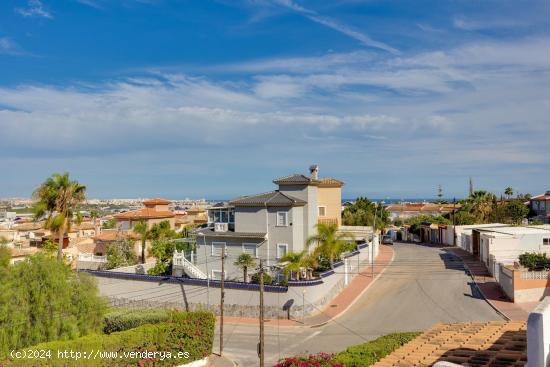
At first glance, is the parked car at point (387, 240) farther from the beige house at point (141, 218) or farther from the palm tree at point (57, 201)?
the palm tree at point (57, 201)

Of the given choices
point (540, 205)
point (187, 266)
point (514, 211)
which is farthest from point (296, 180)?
point (540, 205)

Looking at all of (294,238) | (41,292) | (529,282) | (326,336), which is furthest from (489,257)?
(41,292)

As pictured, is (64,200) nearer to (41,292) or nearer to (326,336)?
(41,292)

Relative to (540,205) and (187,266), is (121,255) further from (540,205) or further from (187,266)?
(540,205)

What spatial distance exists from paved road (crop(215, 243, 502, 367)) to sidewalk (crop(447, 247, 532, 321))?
63 centimetres

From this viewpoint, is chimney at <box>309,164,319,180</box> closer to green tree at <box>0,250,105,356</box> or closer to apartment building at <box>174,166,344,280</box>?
apartment building at <box>174,166,344,280</box>

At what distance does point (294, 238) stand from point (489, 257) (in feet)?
51.4

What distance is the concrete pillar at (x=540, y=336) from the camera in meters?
8.91

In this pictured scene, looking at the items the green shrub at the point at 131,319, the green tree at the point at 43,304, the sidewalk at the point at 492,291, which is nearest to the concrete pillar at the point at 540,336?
the green tree at the point at 43,304

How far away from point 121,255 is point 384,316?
28.9 metres

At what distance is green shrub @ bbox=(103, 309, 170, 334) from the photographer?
24.4m

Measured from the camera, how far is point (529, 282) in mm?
32906

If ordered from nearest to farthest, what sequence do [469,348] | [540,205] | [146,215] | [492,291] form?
[469,348] → [492,291] → [146,215] → [540,205]

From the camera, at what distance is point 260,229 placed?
139 feet
